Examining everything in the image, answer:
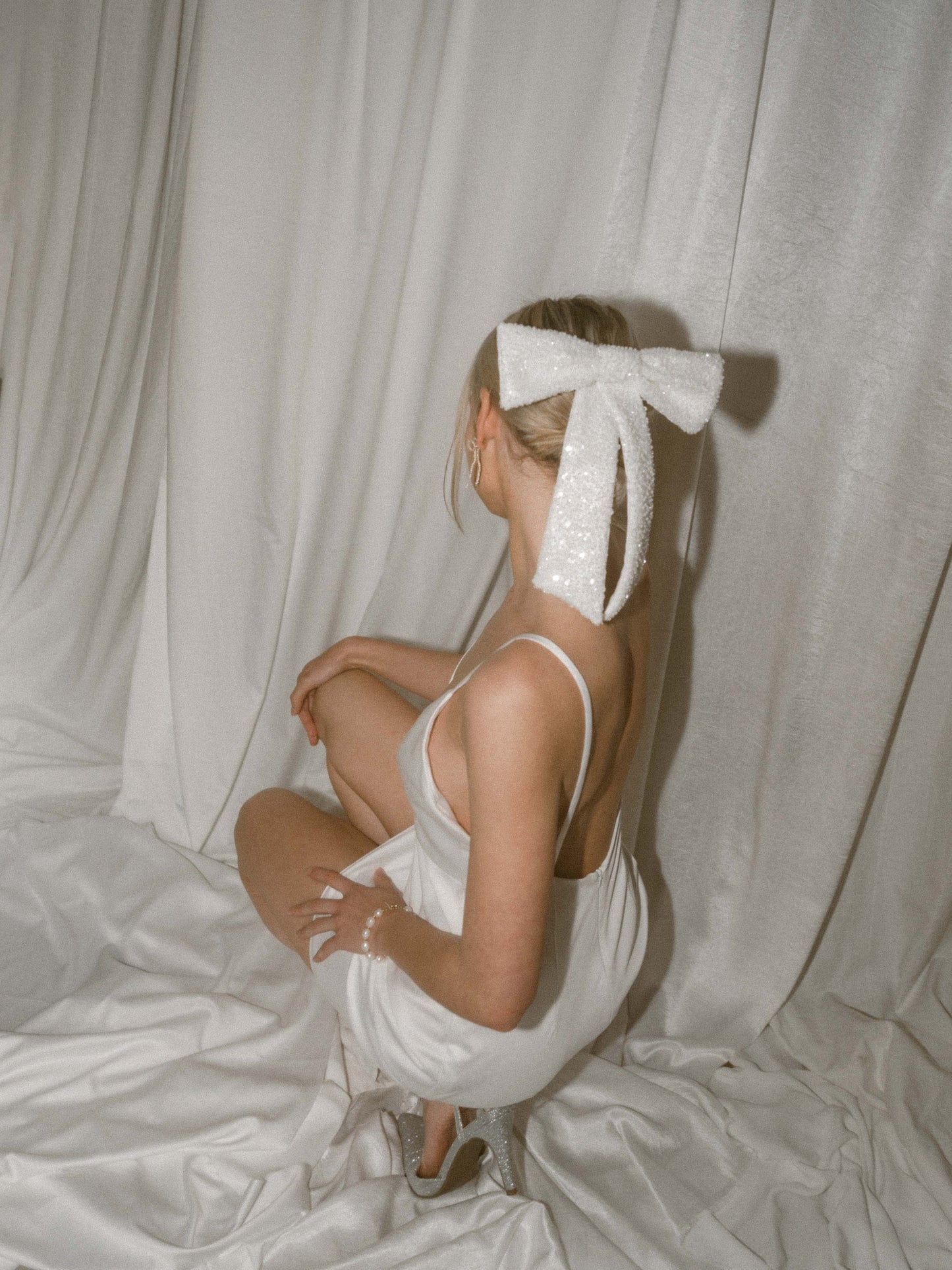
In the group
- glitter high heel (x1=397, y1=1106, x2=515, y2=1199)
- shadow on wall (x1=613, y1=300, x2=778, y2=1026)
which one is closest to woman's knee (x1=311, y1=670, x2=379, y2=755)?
shadow on wall (x1=613, y1=300, x2=778, y2=1026)

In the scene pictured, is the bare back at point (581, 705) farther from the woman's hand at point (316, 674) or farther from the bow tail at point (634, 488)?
the woman's hand at point (316, 674)

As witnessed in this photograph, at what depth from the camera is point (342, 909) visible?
3.64ft

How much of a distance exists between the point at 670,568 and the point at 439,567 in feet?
1.31

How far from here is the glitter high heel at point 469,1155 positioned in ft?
3.68

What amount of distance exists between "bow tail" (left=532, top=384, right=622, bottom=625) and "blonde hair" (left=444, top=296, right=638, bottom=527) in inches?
2.0

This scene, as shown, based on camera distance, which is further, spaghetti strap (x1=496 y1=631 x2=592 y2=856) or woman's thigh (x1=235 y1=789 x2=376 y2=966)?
woman's thigh (x1=235 y1=789 x2=376 y2=966)

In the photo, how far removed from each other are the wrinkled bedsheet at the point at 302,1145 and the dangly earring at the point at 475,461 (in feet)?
2.57

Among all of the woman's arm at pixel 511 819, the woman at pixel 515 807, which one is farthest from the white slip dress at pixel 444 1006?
the woman's arm at pixel 511 819

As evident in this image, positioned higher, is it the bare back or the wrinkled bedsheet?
the bare back

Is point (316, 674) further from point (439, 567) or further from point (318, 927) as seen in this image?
point (318, 927)

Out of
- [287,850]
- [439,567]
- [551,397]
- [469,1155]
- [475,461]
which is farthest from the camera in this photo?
[439,567]

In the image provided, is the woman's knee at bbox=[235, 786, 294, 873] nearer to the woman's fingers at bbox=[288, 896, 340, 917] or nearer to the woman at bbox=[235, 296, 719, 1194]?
the woman at bbox=[235, 296, 719, 1194]

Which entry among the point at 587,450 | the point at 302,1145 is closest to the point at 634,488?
the point at 587,450

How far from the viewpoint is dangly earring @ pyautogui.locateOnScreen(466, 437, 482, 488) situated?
105 cm
